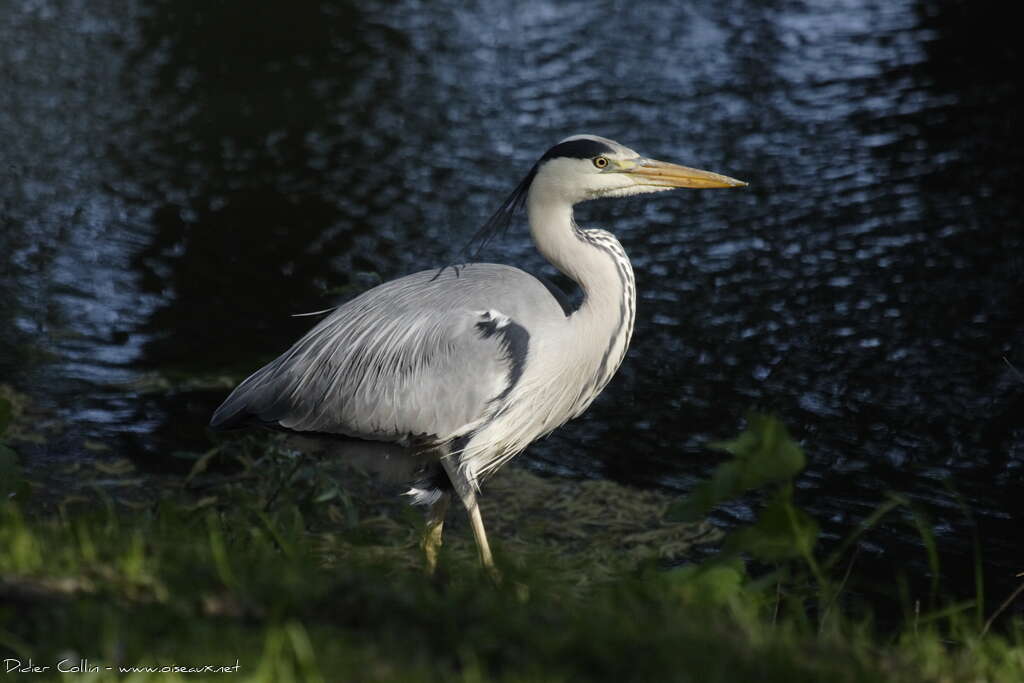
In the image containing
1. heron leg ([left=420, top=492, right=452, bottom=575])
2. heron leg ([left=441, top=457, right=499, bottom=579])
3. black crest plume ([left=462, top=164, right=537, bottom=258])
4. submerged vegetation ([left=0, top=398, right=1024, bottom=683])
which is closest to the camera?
submerged vegetation ([left=0, top=398, right=1024, bottom=683])

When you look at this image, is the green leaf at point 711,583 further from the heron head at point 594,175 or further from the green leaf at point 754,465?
the heron head at point 594,175

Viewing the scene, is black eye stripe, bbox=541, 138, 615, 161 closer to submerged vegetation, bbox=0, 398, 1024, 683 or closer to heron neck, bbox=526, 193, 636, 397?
heron neck, bbox=526, 193, 636, 397

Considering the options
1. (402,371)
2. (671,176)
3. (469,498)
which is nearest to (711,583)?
(469,498)

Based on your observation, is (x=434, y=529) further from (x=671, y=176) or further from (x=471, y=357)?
(x=671, y=176)

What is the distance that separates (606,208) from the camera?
9.61 m

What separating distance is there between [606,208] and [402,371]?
449 centimetres

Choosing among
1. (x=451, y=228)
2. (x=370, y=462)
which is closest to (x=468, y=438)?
(x=370, y=462)

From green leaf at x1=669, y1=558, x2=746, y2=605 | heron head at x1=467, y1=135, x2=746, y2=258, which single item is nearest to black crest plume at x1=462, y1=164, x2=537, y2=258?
heron head at x1=467, y1=135, x2=746, y2=258

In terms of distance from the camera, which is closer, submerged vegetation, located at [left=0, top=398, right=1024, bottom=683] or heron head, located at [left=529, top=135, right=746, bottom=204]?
submerged vegetation, located at [left=0, top=398, right=1024, bottom=683]

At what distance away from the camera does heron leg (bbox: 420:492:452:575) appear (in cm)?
525

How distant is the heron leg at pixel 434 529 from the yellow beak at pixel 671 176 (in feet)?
4.86

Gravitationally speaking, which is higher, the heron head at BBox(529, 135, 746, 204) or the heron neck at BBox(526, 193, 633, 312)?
the heron head at BBox(529, 135, 746, 204)

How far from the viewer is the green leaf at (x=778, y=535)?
3.88 m

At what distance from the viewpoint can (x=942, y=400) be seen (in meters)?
6.78
